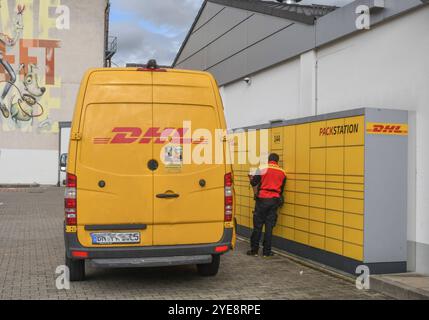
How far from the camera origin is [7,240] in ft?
34.2

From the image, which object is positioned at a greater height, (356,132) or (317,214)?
(356,132)

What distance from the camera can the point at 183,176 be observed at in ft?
20.9

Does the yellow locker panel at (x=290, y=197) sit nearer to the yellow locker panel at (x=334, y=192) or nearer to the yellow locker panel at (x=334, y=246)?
the yellow locker panel at (x=334, y=192)

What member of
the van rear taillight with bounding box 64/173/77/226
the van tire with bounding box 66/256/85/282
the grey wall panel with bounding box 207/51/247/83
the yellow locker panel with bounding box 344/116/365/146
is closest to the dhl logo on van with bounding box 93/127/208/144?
the van rear taillight with bounding box 64/173/77/226

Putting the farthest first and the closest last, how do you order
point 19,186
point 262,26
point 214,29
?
point 19,186, point 214,29, point 262,26

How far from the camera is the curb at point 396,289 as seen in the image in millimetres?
5902

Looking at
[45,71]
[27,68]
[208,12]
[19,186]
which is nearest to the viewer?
[208,12]

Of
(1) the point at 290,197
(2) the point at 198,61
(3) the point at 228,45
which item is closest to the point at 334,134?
(1) the point at 290,197

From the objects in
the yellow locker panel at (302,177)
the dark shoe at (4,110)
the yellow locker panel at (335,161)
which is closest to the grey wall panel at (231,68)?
the yellow locker panel at (302,177)

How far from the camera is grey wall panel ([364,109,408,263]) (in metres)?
6.88

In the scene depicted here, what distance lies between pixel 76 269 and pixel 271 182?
11.4 ft

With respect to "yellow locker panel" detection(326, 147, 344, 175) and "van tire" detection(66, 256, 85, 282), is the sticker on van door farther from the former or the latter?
"yellow locker panel" detection(326, 147, 344, 175)

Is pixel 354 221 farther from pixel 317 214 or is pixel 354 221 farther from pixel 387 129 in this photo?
pixel 387 129

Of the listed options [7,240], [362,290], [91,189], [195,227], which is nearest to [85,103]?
[91,189]
